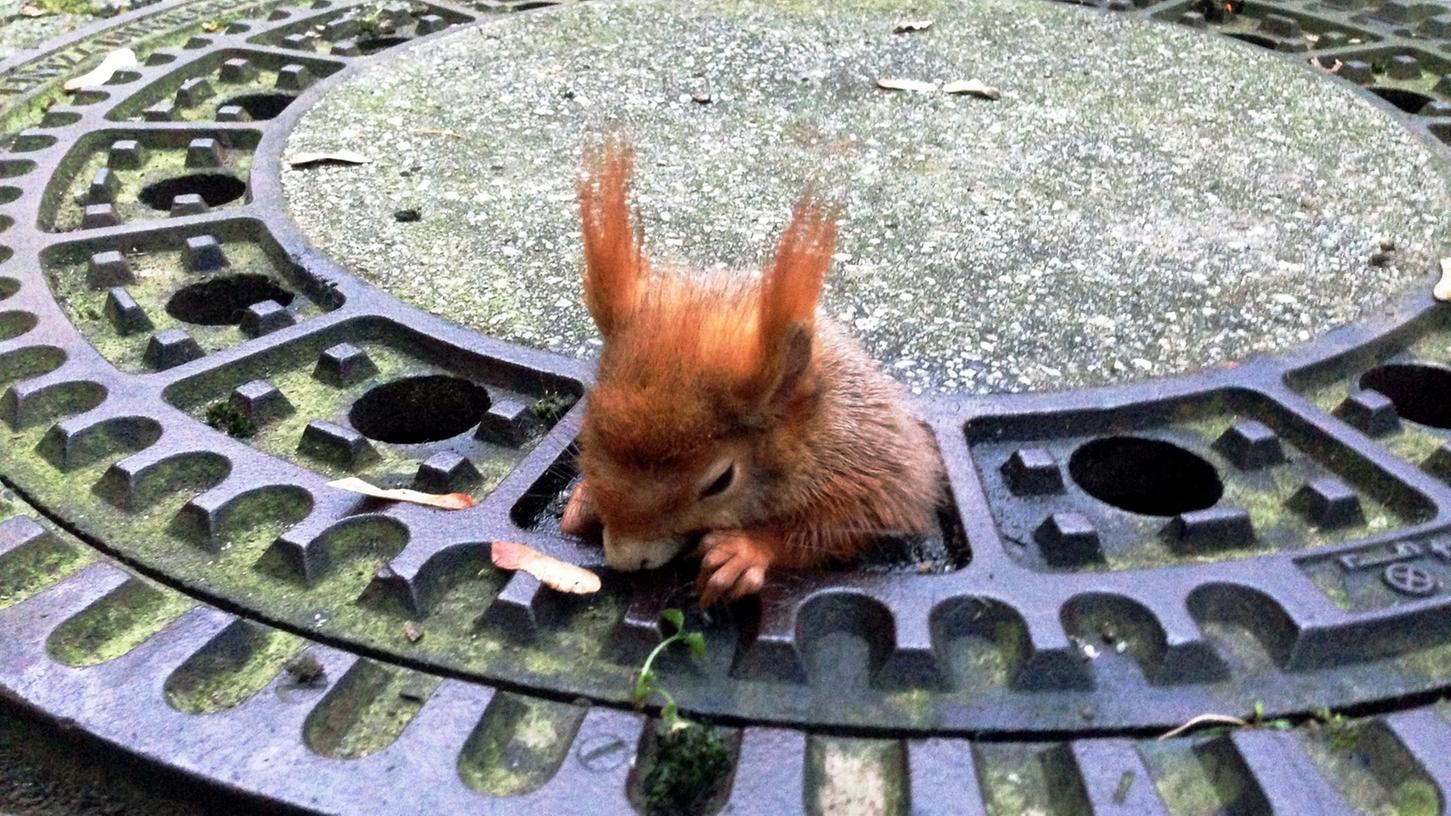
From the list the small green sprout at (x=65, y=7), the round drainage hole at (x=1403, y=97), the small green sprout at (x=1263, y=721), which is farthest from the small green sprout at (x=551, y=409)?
the small green sprout at (x=65, y=7)

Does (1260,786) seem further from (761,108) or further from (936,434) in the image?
(761,108)

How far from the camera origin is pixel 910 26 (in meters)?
4.96

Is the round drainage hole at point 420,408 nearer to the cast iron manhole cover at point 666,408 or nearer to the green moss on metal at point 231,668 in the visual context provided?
the cast iron manhole cover at point 666,408

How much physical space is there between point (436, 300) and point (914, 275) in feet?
4.16

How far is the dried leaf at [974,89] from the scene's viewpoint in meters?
4.25

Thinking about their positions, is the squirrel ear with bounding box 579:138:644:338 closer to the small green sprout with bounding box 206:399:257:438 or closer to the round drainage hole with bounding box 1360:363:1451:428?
the small green sprout with bounding box 206:399:257:438

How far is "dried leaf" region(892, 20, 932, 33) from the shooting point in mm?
4934

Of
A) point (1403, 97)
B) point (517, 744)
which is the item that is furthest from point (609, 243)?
point (1403, 97)

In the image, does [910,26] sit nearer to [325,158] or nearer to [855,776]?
[325,158]

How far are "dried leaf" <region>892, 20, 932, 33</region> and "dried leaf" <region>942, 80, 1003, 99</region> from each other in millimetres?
709

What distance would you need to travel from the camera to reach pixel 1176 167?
3668 mm

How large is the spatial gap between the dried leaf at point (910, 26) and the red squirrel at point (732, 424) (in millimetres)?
3007

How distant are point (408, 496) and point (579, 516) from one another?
1.11ft

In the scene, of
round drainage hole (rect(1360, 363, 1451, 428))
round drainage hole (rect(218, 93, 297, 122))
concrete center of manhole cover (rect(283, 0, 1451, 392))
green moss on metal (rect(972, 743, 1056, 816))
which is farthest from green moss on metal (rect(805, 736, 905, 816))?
round drainage hole (rect(218, 93, 297, 122))
